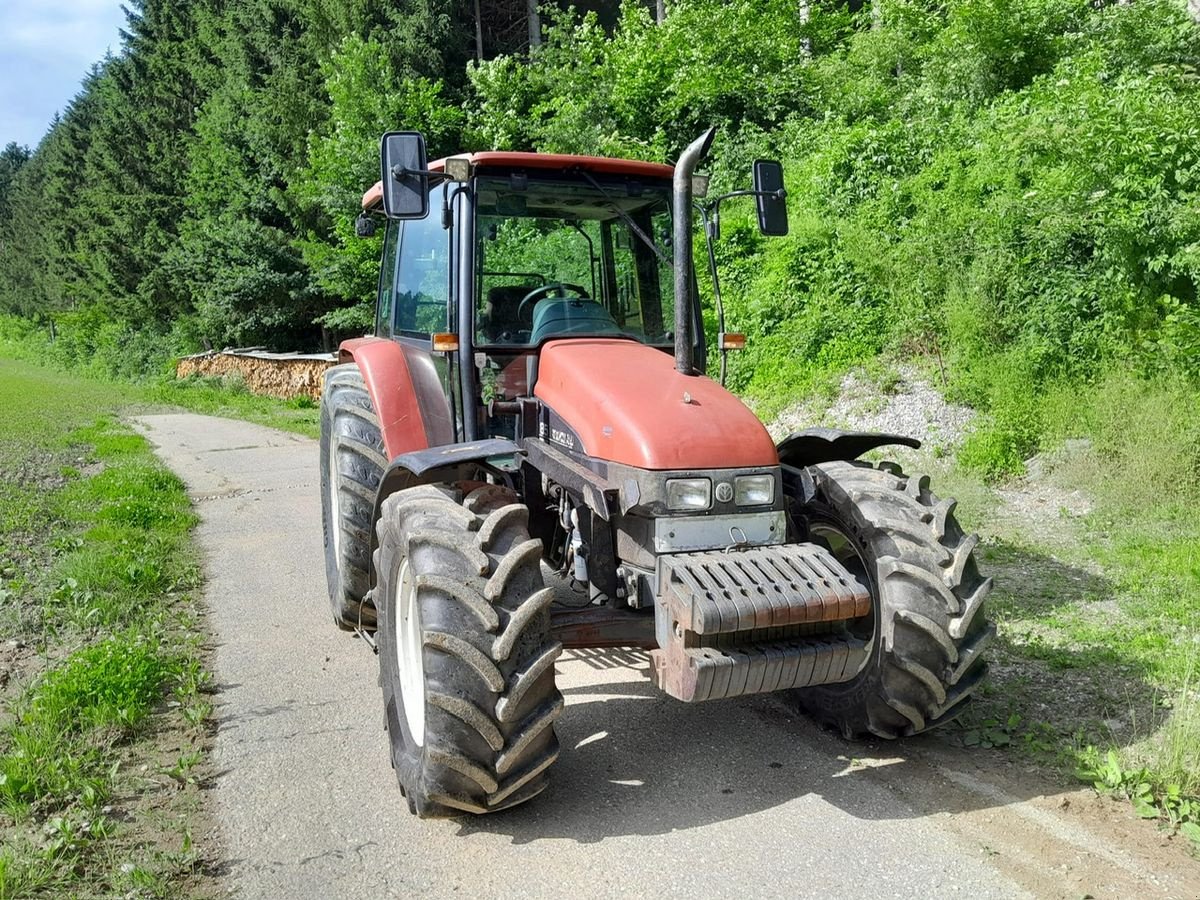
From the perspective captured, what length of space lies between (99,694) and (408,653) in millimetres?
1576

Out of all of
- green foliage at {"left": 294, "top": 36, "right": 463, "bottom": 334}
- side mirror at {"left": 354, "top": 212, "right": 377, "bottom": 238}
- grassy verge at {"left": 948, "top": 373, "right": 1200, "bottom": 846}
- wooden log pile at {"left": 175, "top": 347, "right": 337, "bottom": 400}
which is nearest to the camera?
grassy verge at {"left": 948, "top": 373, "right": 1200, "bottom": 846}

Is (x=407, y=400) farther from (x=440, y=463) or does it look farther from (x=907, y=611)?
(x=907, y=611)

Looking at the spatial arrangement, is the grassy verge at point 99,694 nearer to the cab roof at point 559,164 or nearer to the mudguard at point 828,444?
the cab roof at point 559,164

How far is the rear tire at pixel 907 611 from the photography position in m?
3.49

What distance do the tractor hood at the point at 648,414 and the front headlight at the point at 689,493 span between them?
0.18 feet

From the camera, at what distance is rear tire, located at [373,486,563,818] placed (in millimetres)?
3158

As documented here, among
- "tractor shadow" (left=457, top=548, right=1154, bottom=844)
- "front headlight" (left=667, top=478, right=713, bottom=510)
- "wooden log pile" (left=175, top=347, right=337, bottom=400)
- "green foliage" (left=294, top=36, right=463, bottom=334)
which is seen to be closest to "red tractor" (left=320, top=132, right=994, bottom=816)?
"front headlight" (left=667, top=478, right=713, bottom=510)

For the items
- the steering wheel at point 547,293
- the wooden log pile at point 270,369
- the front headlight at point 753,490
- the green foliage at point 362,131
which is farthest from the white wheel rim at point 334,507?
the green foliage at point 362,131

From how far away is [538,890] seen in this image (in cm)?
299

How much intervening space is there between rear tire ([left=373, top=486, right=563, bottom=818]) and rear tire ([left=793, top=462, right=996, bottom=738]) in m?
1.23

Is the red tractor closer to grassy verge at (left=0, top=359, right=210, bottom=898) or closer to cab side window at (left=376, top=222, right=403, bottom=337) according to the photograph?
cab side window at (left=376, top=222, right=403, bottom=337)

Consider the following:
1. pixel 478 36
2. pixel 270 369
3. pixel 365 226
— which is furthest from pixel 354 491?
pixel 478 36

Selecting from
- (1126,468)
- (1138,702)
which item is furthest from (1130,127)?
(1138,702)

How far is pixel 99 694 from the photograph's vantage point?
14.2 feet
